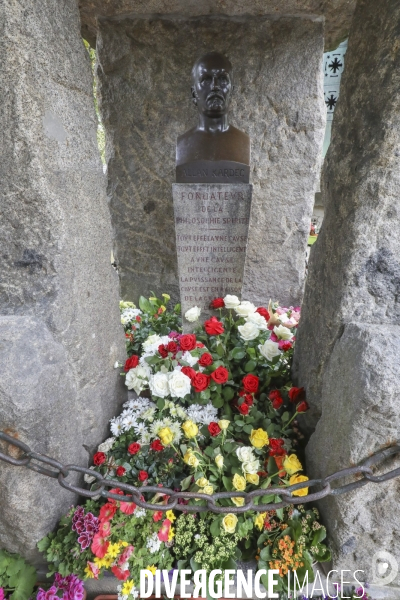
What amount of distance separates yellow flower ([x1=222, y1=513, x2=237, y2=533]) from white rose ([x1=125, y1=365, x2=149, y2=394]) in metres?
0.70

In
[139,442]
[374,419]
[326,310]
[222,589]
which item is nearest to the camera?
[374,419]

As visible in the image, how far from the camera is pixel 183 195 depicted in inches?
87.0

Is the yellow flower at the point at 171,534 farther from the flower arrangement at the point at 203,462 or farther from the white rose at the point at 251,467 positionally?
the white rose at the point at 251,467

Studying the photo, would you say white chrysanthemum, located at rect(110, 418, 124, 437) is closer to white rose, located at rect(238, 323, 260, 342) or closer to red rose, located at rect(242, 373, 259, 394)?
red rose, located at rect(242, 373, 259, 394)

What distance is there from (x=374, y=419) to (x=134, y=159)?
259 cm

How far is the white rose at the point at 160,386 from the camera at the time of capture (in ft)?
5.33

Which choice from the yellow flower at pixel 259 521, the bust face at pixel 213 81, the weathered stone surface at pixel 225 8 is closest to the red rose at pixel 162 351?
the yellow flower at pixel 259 521

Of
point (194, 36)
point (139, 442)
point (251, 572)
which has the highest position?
point (194, 36)

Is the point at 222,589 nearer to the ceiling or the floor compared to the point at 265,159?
nearer to the floor

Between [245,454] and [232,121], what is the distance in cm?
Answer: 240

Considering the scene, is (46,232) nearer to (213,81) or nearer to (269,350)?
(269,350)

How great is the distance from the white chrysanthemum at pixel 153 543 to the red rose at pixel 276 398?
675mm

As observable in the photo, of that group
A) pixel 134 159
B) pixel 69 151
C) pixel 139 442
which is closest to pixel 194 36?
pixel 134 159

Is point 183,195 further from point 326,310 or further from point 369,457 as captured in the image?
point 369,457
